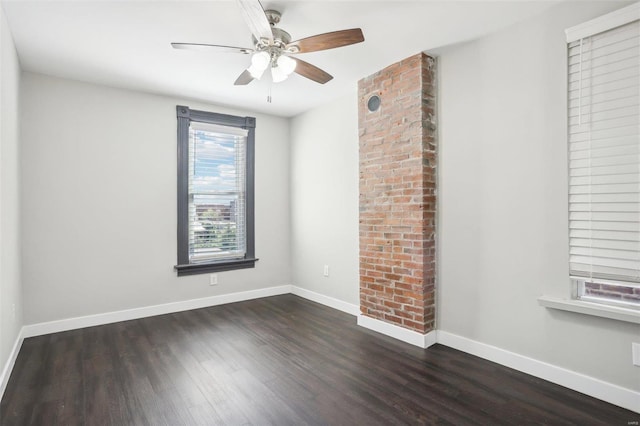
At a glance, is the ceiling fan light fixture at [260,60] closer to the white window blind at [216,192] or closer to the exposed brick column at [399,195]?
the exposed brick column at [399,195]

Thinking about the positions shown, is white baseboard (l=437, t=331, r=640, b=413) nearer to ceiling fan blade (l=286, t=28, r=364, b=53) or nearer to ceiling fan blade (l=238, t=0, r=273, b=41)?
ceiling fan blade (l=286, t=28, r=364, b=53)

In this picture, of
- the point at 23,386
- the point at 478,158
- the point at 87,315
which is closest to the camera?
the point at 23,386

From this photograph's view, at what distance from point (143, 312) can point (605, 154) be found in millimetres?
4407

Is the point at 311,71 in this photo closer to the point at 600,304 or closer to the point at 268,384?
the point at 268,384

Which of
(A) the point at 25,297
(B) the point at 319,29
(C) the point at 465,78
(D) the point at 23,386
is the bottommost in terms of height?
(D) the point at 23,386

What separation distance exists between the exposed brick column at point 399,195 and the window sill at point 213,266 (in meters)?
1.78

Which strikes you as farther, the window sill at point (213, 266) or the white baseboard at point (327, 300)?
the window sill at point (213, 266)

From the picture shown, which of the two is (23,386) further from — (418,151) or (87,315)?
(418,151)

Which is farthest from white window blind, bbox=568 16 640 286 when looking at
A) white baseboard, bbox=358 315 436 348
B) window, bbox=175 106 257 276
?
window, bbox=175 106 257 276

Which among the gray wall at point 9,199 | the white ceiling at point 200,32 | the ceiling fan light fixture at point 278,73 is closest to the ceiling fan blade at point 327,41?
the ceiling fan light fixture at point 278,73

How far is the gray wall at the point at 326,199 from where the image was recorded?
3936 mm

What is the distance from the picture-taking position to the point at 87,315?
11.5ft

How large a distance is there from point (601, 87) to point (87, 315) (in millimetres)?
4790

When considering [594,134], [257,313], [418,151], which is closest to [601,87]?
[594,134]
